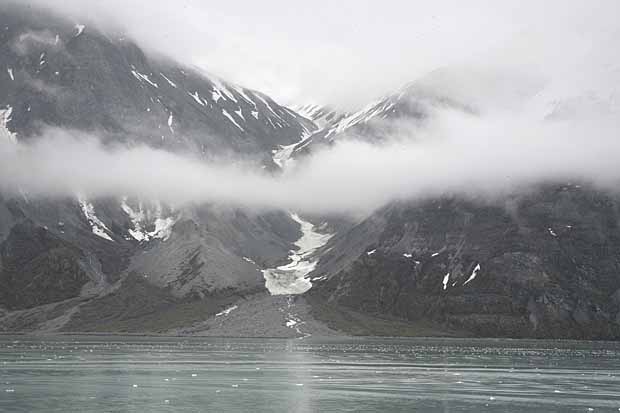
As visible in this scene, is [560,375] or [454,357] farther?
[454,357]

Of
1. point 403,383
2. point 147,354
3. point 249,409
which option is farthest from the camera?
point 147,354

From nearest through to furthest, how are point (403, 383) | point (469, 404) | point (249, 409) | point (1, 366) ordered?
1. point (249, 409)
2. point (469, 404)
3. point (403, 383)
4. point (1, 366)

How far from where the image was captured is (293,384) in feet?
292

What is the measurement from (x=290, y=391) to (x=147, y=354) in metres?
66.4

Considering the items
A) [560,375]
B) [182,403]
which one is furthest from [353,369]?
[182,403]

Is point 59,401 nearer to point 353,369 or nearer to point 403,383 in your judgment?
point 403,383

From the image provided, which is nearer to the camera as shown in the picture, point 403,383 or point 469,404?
point 469,404

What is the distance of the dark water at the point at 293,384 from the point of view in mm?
71062

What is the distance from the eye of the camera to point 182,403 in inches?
2790

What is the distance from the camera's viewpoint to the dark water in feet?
233

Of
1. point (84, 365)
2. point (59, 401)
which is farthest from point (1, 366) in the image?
point (59, 401)

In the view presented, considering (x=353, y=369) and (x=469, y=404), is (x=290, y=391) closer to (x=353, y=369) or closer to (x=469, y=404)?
(x=469, y=404)

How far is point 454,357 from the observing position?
14925 cm

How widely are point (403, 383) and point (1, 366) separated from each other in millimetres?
52609
